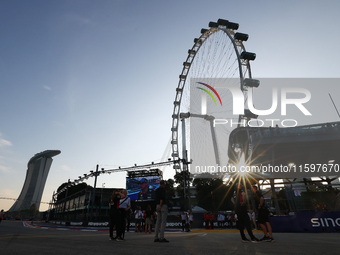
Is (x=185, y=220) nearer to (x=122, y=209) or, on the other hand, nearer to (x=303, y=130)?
(x=122, y=209)

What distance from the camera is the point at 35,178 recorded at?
148250 mm

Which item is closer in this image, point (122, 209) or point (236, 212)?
point (236, 212)

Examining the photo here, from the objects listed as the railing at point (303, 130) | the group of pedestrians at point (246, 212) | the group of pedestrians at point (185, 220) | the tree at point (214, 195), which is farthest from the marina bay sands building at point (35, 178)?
the group of pedestrians at point (246, 212)

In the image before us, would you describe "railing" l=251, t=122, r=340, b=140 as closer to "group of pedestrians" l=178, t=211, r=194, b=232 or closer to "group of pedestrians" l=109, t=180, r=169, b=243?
"group of pedestrians" l=178, t=211, r=194, b=232

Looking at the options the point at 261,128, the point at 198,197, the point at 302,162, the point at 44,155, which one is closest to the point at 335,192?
the point at 261,128

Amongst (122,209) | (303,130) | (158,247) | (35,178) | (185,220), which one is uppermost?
(35,178)

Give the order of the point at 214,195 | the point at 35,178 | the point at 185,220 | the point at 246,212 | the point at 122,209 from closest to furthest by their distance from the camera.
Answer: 1. the point at 246,212
2. the point at 122,209
3. the point at 185,220
4. the point at 214,195
5. the point at 35,178

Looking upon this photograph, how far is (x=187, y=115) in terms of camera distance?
32406 mm

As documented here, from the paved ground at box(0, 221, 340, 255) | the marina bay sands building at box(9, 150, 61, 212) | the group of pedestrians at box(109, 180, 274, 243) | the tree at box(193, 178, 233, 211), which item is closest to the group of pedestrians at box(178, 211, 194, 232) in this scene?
the group of pedestrians at box(109, 180, 274, 243)

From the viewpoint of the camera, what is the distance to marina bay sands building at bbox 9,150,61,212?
477 ft

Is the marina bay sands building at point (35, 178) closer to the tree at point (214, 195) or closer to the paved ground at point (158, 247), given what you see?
the tree at point (214, 195)

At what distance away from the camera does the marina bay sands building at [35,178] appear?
14538 cm

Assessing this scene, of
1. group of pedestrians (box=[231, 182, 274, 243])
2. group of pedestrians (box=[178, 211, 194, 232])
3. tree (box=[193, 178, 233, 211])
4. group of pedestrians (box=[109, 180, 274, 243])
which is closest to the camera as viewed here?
group of pedestrians (box=[109, 180, 274, 243])

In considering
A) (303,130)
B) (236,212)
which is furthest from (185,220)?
(303,130)
